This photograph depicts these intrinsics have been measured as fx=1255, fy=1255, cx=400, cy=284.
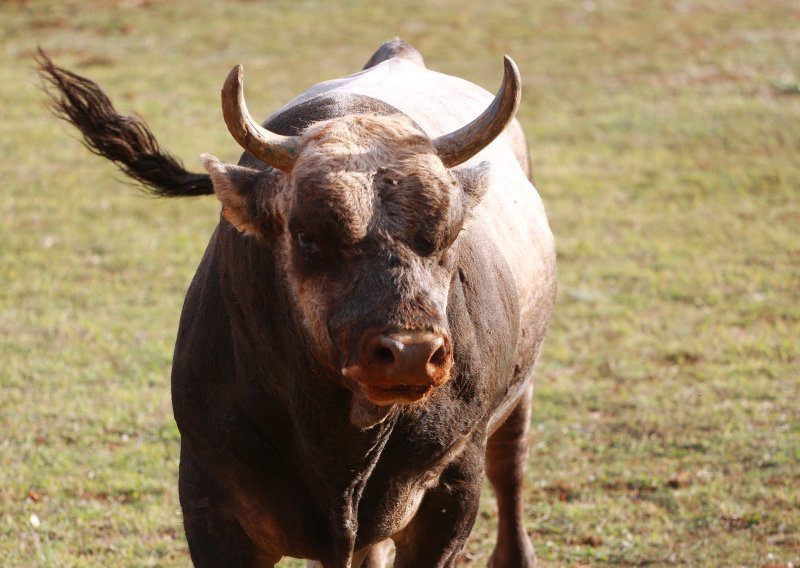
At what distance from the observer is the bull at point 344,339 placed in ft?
11.9

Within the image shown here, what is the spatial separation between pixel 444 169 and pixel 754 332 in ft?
21.9

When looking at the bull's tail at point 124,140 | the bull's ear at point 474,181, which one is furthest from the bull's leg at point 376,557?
the bull's ear at point 474,181

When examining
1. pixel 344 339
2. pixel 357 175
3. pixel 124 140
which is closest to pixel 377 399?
pixel 344 339

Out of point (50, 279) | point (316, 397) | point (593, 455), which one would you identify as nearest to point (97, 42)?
point (50, 279)

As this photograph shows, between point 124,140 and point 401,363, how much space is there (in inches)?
107

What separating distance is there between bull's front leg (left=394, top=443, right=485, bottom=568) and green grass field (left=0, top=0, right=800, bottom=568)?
6.23 ft

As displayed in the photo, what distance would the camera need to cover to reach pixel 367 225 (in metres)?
3.65

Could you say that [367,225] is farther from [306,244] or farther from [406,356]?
[406,356]

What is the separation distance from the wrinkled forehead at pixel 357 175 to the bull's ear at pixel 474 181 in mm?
203

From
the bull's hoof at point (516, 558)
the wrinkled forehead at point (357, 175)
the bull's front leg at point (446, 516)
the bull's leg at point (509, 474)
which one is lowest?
the bull's hoof at point (516, 558)

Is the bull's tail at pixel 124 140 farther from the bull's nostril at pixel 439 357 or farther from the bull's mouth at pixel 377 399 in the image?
the bull's nostril at pixel 439 357

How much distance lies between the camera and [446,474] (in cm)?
464

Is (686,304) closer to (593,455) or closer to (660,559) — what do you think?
(593,455)

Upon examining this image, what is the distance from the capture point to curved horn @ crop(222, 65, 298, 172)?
3.77 m
